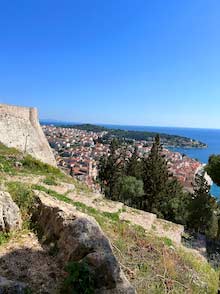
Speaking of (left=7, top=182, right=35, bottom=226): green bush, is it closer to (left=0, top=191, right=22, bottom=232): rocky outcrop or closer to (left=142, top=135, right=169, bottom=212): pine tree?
(left=0, top=191, right=22, bottom=232): rocky outcrop

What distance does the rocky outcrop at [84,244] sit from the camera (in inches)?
151

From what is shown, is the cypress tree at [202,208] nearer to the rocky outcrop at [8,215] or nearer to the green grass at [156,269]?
the green grass at [156,269]

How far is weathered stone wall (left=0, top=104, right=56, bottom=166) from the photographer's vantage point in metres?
21.1

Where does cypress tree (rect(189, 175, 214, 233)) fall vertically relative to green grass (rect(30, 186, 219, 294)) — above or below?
below

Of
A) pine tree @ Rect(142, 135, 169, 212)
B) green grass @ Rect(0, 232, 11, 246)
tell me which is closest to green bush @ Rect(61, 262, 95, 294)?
green grass @ Rect(0, 232, 11, 246)

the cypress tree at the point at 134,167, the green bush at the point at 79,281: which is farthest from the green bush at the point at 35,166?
the cypress tree at the point at 134,167

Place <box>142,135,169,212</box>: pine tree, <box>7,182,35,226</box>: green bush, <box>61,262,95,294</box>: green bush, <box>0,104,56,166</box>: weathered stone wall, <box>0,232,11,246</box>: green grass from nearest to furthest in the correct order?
1. <box>61,262,95,294</box>: green bush
2. <box>0,232,11,246</box>: green grass
3. <box>7,182,35,226</box>: green bush
4. <box>0,104,56,166</box>: weathered stone wall
5. <box>142,135,169,212</box>: pine tree

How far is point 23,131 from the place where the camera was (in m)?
22.6

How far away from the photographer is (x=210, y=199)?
78.1 feet

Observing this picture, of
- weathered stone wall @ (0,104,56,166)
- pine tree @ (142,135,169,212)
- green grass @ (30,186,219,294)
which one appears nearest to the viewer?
green grass @ (30,186,219,294)

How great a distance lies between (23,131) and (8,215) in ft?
59.8

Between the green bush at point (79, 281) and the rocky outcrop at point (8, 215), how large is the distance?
1907 millimetres

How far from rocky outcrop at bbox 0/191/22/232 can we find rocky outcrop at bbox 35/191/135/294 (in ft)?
1.61

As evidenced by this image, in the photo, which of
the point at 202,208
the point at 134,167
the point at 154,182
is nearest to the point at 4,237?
the point at 202,208
